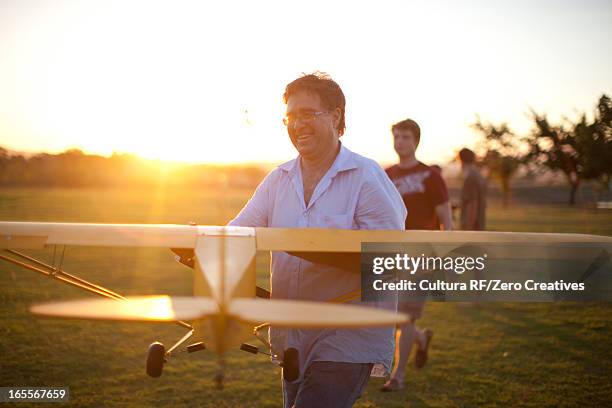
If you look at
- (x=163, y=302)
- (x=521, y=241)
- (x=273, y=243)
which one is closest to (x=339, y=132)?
(x=273, y=243)

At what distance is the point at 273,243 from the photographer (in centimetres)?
303

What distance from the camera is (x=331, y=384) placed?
2852 millimetres

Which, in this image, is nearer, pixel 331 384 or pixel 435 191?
pixel 331 384

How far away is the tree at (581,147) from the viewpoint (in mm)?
5657

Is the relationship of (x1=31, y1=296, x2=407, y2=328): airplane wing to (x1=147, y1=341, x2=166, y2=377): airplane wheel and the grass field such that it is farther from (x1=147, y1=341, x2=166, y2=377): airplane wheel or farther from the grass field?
the grass field

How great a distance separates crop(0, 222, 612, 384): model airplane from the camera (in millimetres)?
1794

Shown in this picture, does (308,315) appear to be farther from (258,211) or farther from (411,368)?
(411,368)

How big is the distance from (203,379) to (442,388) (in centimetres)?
255

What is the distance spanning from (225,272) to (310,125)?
3.75 ft

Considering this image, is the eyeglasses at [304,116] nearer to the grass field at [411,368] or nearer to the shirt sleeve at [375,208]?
the shirt sleeve at [375,208]

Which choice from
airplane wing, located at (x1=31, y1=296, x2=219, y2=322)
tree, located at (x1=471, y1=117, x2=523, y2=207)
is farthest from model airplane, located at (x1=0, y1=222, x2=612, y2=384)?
tree, located at (x1=471, y1=117, x2=523, y2=207)

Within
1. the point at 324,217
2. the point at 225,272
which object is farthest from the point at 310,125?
the point at 225,272

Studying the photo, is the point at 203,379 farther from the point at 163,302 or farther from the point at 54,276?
the point at 163,302

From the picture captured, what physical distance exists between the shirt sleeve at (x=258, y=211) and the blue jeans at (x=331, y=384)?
3.37 ft
